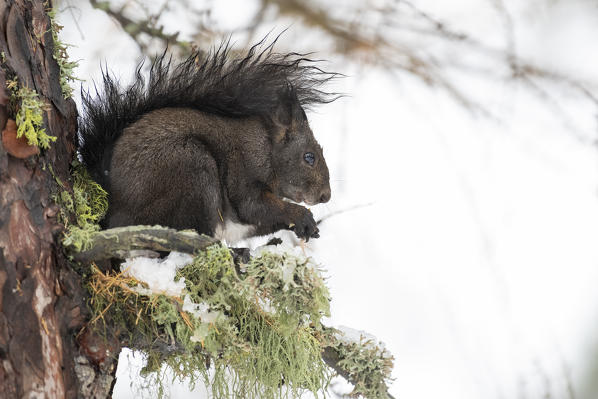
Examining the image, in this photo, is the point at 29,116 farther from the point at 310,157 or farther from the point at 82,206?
the point at 310,157

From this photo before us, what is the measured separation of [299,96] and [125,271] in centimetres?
105

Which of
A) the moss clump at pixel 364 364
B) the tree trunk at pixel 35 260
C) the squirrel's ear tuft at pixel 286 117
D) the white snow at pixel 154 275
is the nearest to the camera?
the tree trunk at pixel 35 260

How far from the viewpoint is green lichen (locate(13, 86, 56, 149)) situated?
1.52m

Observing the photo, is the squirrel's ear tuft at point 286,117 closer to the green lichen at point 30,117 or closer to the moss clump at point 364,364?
the moss clump at point 364,364

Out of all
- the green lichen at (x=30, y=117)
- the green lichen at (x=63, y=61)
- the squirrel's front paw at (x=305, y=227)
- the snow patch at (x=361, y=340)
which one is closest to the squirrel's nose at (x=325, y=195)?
the squirrel's front paw at (x=305, y=227)

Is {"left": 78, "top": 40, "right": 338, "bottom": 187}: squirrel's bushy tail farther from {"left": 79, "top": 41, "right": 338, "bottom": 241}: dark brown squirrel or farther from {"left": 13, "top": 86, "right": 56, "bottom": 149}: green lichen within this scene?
{"left": 13, "top": 86, "right": 56, "bottom": 149}: green lichen

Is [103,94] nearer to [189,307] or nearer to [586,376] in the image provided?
[189,307]

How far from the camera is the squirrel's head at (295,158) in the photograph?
230 centimetres

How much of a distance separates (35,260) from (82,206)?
30cm

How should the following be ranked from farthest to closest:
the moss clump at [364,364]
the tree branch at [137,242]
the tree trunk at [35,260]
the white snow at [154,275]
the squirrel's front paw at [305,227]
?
the squirrel's front paw at [305,227] < the moss clump at [364,364] < the white snow at [154,275] < the tree branch at [137,242] < the tree trunk at [35,260]

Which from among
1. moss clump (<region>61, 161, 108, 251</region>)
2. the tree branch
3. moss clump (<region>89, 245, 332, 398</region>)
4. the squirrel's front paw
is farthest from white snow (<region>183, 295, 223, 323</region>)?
the squirrel's front paw

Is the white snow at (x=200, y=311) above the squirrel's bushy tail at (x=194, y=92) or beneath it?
beneath

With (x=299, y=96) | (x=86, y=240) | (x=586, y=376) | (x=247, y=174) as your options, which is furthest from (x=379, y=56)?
(x=86, y=240)

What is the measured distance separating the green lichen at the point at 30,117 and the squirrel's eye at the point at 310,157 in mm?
988
